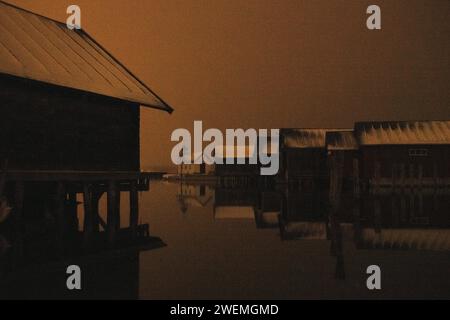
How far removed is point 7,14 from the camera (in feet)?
65.3

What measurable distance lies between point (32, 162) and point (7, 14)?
6731mm

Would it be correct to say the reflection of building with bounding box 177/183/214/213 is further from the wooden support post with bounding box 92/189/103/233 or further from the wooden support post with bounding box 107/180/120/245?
the wooden support post with bounding box 107/180/120/245

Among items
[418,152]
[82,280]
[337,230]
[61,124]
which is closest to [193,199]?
[418,152]

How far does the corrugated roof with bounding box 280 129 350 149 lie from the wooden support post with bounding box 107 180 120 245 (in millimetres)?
31857

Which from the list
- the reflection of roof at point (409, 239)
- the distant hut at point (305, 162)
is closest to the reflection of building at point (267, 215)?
the reflection of roof at point (409, 239)

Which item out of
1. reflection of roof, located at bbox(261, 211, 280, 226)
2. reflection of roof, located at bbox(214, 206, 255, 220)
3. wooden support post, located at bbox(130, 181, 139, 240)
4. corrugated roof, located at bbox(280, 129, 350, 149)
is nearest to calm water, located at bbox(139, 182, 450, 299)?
wooden support post, located at bbox(130, 181, 139, 240)

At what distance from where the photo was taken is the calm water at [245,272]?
11719 mm

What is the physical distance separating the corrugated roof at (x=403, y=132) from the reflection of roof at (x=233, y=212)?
13.7 meters

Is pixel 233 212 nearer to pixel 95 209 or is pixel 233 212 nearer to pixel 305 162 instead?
pixel 95 209

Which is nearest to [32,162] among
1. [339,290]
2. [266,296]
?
[266,296]

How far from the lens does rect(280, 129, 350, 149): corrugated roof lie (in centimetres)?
4922

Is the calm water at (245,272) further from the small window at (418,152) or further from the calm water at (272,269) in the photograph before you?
the small window at (418,152)

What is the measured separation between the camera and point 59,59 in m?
19.0
